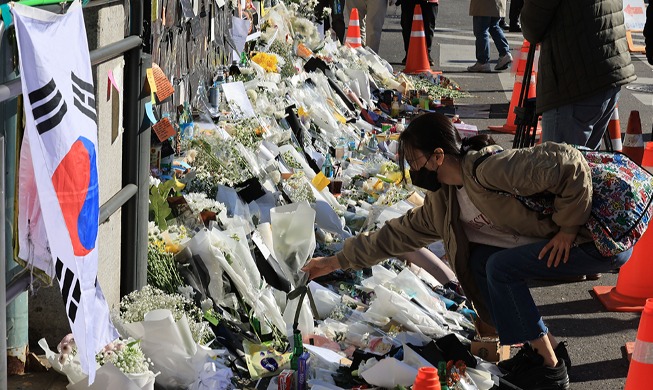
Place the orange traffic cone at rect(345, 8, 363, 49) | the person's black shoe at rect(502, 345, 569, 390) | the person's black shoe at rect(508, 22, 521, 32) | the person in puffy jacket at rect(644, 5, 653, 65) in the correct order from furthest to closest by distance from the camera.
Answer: the person's black shoe at rect(508, 22, 521, 32) < the orange traffic cone at rect(345, 8, 363, 49) < the person in puffy jacket at rect(644, 5, 653, 65) < the person's black shoe at rect(502, 345, 569, 390)

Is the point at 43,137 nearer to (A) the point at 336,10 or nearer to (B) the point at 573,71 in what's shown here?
(B) the point at 573,71

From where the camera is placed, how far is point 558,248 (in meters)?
→ 4.15

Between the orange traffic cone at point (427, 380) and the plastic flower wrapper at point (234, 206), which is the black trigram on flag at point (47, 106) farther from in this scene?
the plastic flower wrapper at point (234, 206)

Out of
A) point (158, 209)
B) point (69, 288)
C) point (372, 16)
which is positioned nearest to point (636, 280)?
point (158, 209)

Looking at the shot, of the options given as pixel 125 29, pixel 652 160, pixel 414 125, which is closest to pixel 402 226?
pixel 414 125

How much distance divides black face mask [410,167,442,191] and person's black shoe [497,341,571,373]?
30.8 inches

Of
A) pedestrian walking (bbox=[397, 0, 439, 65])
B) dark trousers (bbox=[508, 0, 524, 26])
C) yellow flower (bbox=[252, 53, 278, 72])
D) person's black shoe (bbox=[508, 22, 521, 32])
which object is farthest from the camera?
person's black shoe (bbox=[508, 22, 521, 32])

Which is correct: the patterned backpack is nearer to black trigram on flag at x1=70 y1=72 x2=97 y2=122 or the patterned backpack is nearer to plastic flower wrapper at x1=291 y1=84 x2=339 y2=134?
black trigram on flag at x1=70 y1=72 x2=97 y2=122

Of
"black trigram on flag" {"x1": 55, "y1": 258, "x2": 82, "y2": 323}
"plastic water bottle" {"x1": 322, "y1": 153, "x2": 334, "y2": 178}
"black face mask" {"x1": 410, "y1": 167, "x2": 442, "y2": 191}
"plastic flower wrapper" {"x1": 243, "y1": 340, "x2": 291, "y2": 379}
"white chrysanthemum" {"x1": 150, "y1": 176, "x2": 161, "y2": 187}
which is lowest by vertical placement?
"plastic water bottle" {"x1": 322, "y1": 153, "x2": 334, "y2": 178}

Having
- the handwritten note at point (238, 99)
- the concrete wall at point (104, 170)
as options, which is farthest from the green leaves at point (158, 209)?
the handwritten note at point (238, 99)

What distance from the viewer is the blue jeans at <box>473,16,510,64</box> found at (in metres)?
12.9

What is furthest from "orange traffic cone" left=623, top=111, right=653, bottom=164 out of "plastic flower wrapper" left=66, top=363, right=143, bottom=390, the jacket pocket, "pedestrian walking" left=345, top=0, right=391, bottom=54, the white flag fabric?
"pedestrian walking" left=345, top=0, right=391, bottom=54

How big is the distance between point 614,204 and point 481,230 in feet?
1.96

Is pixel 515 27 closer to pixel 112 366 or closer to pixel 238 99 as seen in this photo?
pixel 238 99
